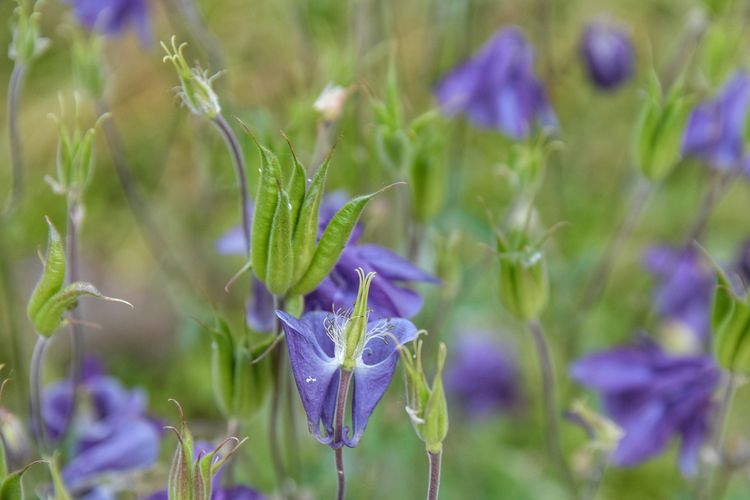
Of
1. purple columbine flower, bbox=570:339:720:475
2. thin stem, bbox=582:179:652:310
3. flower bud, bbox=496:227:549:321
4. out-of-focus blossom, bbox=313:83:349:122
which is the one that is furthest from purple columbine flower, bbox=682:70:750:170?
out-of-focus blossom, bbox=313:83:349:122

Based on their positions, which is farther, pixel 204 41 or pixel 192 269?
pixel 192 269

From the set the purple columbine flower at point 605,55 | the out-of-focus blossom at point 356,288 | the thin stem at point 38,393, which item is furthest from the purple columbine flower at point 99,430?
the purple columbine flower at point 605,55

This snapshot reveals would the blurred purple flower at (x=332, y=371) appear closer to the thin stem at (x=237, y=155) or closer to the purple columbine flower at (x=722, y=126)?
the thin stem at (x=237, y=155)

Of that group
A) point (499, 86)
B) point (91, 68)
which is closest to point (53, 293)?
point (91, 68)

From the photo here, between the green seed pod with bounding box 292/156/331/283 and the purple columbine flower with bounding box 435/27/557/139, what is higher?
the green seed pod with bounding box 292/156/331/283

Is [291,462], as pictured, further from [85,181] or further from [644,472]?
[644,472]

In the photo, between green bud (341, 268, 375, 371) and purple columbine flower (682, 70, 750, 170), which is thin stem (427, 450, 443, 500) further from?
purple columbine flower (682, 70, 750, 170)

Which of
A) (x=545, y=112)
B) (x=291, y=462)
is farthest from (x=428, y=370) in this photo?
(x=545, y=112)
